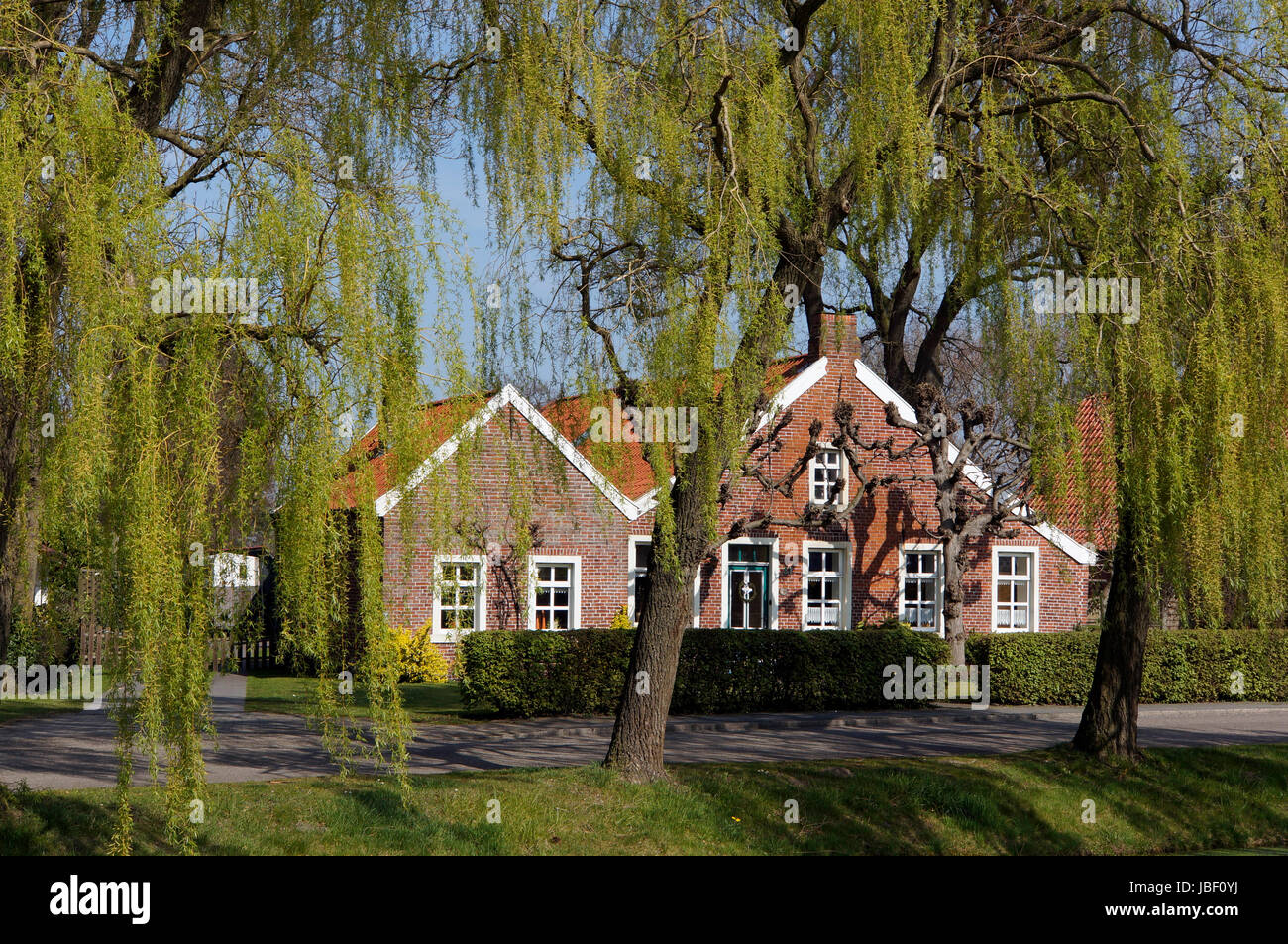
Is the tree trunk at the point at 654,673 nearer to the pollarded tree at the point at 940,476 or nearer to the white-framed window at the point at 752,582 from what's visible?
the pollarded tree at the point at 940,476

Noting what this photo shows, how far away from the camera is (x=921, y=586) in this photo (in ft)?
81.8

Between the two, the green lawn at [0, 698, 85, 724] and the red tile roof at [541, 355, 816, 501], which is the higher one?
the red tile roof at [541, 355, 816, 501]

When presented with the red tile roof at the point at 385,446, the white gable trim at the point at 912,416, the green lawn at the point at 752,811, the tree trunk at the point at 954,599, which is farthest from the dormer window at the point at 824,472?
the red tile roof at the point at 385,446

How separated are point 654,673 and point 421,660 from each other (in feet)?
41.6

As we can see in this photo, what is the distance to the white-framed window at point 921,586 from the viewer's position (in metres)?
24.6

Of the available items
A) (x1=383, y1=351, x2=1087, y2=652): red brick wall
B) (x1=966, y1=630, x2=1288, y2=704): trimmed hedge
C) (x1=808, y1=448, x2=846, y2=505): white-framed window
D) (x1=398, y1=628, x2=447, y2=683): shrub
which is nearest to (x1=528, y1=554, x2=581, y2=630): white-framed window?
(x1=383, y1=351, x2=1087, y2=652): red brick wall

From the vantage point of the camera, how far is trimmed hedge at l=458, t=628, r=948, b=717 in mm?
17375

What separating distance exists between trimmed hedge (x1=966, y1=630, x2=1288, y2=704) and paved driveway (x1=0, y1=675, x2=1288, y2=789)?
0.82 m

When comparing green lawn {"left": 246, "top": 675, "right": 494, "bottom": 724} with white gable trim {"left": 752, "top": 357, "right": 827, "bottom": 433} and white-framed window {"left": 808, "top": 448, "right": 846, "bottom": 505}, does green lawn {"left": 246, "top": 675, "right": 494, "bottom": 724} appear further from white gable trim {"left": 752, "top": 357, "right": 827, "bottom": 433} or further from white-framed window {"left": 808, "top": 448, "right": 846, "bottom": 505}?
white gable trim {"left": 752, "top": 357, "right": 827, "bottom": 433}

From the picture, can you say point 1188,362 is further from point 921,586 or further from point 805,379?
point 921,586

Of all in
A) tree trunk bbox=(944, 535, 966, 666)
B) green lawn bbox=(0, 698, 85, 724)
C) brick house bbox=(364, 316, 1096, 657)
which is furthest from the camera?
brick house bbox=(364, 316, 1096, 657)

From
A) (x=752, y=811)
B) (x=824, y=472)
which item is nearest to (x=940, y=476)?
(x=824, y=472)

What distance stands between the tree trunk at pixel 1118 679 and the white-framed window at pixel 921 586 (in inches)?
419

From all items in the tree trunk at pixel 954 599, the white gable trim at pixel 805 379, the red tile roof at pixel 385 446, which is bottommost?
the tree trunk at pixel 954 599
